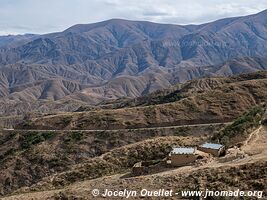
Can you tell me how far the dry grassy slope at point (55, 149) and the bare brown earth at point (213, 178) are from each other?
26896 mm

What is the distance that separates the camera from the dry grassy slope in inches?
2323

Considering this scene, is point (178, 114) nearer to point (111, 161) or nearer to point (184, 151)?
point (111, 161)

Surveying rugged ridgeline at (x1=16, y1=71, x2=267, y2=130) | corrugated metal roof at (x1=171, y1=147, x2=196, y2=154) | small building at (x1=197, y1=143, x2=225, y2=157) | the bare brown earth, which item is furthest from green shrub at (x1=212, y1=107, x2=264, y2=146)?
rugged ridgeline at (x1=16, y1=71, x2=267, y2=130)

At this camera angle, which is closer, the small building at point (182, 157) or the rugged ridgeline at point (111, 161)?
the rugged ridgeline at point (111, 161)

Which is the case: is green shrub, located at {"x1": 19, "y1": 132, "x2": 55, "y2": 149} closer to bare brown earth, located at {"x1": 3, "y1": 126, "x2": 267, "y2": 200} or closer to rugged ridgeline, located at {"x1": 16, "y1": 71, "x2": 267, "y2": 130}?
rugged ridgeline, located at {"x1": 16, "y1": 71, "x2": 267, "y2": 130}

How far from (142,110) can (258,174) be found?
52.6m

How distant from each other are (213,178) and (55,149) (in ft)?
140

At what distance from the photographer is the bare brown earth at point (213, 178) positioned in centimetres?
2373

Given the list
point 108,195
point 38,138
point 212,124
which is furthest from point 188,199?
point 38,138

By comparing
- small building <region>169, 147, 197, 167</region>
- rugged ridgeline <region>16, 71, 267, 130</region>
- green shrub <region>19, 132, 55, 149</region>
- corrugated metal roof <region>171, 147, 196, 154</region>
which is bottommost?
green shrub <region>19, 132, 55, 149</region>

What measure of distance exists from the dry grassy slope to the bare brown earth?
26896mm

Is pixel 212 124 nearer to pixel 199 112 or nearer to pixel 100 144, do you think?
pixel 199 112

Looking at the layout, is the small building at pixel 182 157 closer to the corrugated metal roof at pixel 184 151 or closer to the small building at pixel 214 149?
the corrugated metal roof at pixel 184 151

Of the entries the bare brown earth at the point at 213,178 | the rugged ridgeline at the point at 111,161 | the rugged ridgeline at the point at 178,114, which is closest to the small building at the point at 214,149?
the bare brown earth at the point at 213,178
